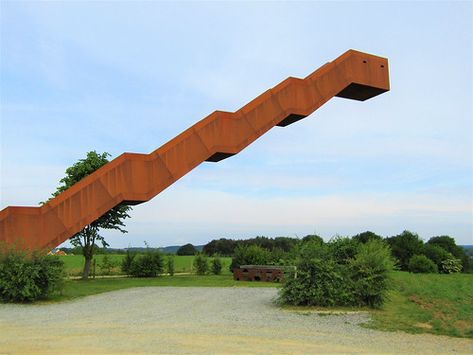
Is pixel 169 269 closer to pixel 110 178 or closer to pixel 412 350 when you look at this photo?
pixel 110 178

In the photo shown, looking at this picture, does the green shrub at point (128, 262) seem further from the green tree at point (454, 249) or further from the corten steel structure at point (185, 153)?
the green tree at point (454, 249)

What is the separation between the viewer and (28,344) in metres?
7.62

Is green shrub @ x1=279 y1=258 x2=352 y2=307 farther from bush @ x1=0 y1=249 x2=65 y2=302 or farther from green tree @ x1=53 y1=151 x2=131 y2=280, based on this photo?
green tree @ x1=53 y1=151 x2=131 y2=280

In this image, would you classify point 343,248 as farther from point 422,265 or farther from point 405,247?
point 405,247

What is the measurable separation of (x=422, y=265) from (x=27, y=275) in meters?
29.4

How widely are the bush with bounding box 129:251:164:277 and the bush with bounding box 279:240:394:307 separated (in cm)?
1721

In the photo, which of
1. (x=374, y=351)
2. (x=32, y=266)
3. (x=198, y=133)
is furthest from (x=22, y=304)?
(x=374, y=351)

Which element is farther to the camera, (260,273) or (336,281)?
(260,273)

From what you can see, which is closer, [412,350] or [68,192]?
[412,350]

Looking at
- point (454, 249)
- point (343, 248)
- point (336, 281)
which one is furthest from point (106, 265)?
point (454, 249)

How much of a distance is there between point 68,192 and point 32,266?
3.01 meters

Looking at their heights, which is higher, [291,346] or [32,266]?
[32,266]

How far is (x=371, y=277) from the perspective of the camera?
12602 mm

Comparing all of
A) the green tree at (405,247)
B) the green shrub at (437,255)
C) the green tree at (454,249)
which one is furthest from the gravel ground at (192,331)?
the green tree at (454,249)
